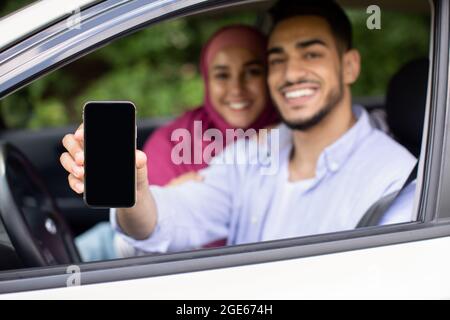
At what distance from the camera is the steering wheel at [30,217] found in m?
2.06

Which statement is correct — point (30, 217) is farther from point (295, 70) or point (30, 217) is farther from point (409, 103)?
point (409, 103)

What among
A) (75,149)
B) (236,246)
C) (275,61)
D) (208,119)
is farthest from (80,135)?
(208,119)

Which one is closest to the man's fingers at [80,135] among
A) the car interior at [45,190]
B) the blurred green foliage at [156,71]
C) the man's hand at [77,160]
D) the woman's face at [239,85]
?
the man's hand at [77,160]

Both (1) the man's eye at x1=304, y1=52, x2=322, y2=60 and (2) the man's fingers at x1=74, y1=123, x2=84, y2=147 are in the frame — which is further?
(1) the man's eye at x1=304, y1=52, x2=322, y2=60

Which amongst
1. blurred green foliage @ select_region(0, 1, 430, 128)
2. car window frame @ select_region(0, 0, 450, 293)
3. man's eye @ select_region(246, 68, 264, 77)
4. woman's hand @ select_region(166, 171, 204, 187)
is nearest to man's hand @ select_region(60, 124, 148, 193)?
car window frame @ select_region(0, 0, 450, 293)

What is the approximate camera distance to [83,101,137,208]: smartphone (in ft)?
5.04

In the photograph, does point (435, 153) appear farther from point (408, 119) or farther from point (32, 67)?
point (32, 67)

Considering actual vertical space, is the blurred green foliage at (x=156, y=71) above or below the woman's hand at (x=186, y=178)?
above

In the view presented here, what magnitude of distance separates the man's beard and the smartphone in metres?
1.06

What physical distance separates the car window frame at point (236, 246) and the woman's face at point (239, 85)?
1151 millimetres

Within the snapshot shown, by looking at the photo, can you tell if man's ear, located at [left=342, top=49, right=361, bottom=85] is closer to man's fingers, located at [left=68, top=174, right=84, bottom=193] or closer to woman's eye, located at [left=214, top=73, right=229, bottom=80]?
woman's eye, located at [left=214, top=73, right=229, bottom=80]

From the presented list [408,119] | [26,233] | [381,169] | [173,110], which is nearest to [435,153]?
[381,169]

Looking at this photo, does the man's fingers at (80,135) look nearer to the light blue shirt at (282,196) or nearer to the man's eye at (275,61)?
the light blue shirt at (282,196)

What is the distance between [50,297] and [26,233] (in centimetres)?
49
